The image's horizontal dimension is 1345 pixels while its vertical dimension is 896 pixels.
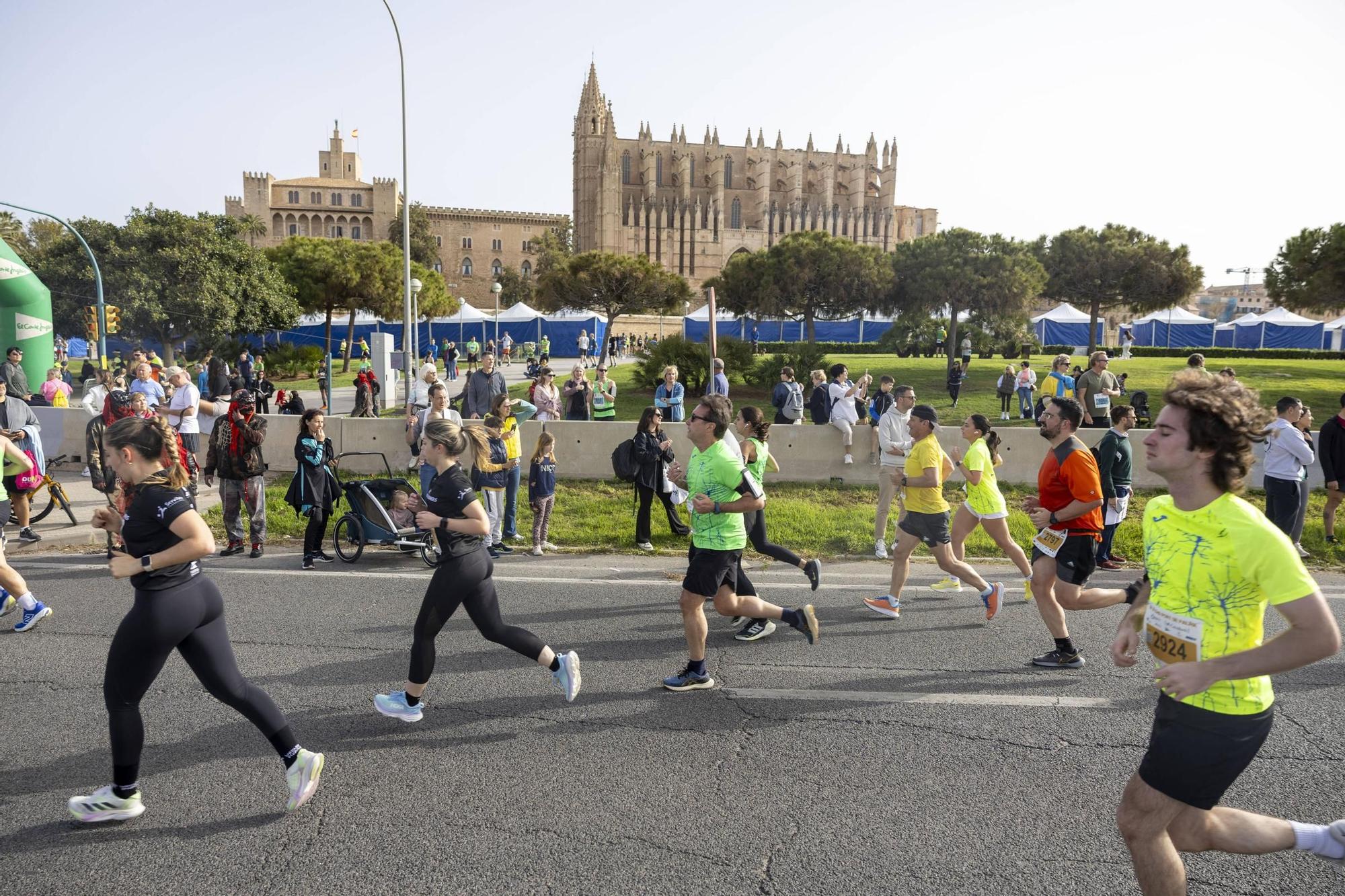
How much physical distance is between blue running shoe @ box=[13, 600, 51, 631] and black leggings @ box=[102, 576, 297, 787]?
341cm

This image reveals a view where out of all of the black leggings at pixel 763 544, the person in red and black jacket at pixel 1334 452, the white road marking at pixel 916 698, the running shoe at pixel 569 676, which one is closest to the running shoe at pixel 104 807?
the running shoe at pixel 569 676

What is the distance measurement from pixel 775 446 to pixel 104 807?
34.4 ft

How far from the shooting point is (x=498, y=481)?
9484 mm

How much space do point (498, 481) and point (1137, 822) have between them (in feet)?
24.5

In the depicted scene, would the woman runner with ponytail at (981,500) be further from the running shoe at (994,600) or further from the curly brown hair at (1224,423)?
the curly brown hair at (1224,423)

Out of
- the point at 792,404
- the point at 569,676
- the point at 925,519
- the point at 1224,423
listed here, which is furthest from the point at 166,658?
the point at 792,404

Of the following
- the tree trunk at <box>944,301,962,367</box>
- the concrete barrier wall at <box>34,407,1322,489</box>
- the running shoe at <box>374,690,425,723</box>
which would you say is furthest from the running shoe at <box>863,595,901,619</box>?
the tree trunk at <box>944,301,962,367</box>

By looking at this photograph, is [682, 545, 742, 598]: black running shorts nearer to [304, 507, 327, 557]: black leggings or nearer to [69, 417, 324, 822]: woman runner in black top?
[69, 417, 324, 822]: woman runner in black top

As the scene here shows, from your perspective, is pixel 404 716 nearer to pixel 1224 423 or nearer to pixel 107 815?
pixel 107 815

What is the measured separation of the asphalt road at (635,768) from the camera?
352 cm

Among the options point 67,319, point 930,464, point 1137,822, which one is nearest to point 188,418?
point 930,464

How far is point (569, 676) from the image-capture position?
5145 millimetres

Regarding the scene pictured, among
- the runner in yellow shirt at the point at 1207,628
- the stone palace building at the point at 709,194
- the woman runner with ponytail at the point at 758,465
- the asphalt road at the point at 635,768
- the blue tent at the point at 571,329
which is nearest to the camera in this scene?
the runner in yellow shirt at the point at 1207,628

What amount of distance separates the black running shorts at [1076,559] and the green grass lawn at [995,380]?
14.8 meters
